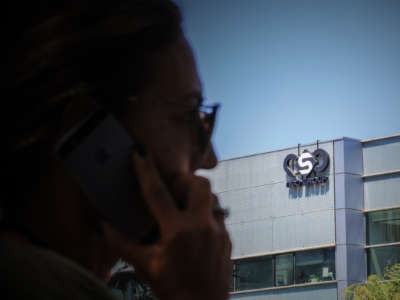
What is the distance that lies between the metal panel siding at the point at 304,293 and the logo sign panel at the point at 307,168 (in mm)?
5378

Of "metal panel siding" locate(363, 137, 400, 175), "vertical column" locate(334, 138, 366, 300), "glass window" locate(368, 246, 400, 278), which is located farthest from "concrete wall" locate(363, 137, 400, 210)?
"glass window" locate(368, 246, 400, 278)

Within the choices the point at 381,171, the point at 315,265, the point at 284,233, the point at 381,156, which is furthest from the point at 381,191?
the point at 284,233

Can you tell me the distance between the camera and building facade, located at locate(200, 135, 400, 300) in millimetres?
38781

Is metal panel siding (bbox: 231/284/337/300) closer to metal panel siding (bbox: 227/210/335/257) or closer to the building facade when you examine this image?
the building facade

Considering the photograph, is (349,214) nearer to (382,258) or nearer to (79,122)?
(382,258)

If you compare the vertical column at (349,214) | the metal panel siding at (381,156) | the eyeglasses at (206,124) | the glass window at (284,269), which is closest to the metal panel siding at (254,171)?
the vertical column at (349,214)

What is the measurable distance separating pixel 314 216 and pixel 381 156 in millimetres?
4453

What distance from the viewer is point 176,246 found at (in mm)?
1241

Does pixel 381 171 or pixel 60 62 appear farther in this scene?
pixel 381 171

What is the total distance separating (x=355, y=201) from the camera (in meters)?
39.5

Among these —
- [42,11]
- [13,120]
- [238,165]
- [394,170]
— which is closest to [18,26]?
[42,11]

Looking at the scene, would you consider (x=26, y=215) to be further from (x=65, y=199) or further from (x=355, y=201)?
(x=355, y=201)

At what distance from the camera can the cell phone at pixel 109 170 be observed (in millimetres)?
1248

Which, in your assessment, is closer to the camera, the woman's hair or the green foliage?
the woman's hair
